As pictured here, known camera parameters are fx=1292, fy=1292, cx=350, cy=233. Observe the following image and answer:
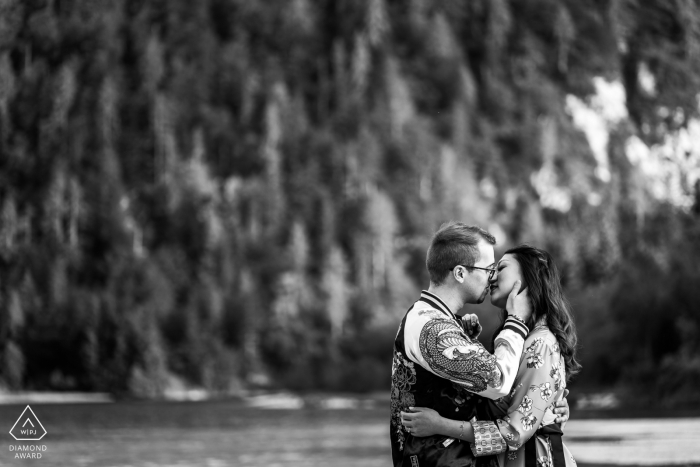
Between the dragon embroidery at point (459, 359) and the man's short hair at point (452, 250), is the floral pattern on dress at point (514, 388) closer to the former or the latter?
the dragon embroidery at point (459, 359)

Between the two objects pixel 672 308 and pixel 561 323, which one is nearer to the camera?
pixel 561 323

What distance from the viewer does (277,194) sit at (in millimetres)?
98250

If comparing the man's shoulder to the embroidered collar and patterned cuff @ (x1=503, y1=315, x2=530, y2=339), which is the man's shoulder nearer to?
the embroidered collar

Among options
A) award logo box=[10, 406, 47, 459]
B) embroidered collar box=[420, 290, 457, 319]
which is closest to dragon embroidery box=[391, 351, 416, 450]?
embroidered collar box=[420, 290, 457, 319]

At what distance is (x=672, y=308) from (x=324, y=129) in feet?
232

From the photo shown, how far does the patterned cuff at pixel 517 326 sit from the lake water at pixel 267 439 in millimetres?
13090

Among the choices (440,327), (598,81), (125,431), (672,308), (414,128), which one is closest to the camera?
(440,327)

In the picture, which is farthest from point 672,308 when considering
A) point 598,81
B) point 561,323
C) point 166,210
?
point 598,81

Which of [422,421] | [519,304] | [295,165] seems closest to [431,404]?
[422,421]

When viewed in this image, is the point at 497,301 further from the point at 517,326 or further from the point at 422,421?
the point at 422,421

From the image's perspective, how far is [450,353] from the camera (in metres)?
5.94

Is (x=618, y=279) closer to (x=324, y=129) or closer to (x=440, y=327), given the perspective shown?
(x=440, y=327)

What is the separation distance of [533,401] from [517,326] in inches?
14.6

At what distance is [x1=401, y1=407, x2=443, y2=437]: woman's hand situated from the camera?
20.0 ft
